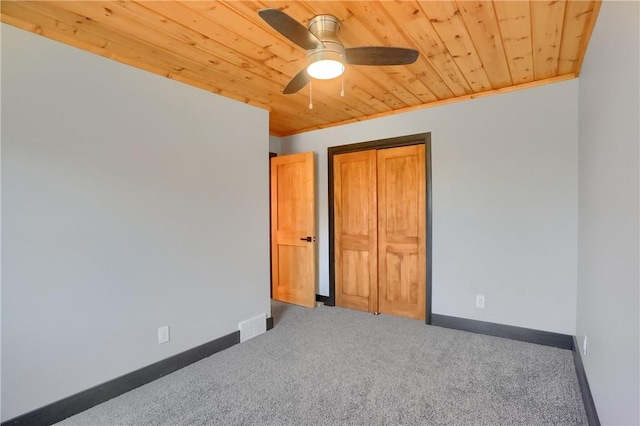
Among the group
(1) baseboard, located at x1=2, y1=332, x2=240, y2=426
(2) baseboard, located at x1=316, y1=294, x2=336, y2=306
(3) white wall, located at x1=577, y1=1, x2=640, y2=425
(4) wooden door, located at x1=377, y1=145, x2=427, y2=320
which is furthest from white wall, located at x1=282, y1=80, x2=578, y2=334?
(1) baseboard, located at x1=2, y1=332, x2=240, y2=426

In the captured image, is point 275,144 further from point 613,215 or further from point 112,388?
point 613,215

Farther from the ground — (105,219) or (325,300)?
(105,219)

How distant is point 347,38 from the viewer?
6.54 feet

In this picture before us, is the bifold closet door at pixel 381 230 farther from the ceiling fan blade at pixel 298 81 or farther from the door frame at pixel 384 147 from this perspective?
the ceiling fan blade at pixel 298 81

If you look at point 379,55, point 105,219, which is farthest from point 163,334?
point 379,55

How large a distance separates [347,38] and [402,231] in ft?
7.24

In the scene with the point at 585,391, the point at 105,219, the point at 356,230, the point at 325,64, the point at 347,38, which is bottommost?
the point at 585,391

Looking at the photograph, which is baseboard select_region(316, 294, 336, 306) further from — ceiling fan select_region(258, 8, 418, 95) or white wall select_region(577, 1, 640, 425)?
ceiling fan select_region(258, 8, 418, 95)

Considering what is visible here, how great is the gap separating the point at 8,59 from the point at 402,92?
110 inches

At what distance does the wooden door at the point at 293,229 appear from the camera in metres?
3.96

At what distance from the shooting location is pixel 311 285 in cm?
397

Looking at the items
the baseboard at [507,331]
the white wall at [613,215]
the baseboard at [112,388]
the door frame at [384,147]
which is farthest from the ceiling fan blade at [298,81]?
the baseboard at [507,331]

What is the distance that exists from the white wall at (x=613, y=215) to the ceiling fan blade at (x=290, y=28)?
1283 mm

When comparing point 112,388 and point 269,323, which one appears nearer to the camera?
point 112,388
